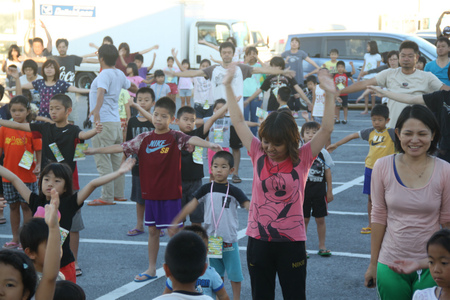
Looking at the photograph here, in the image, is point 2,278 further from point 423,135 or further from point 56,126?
point 56,126

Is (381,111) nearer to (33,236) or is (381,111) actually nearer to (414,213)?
(414,213)

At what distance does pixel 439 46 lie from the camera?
32.8 feet

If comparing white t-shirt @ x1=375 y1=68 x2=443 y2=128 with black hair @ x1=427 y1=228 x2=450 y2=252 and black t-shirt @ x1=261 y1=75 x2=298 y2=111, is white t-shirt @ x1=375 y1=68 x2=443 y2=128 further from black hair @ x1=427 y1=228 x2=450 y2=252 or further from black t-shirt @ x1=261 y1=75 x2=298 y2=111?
black hair @ x1=427 y1=228 x2=450 y2=252

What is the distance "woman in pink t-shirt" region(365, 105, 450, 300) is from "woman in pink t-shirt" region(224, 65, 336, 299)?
447mm

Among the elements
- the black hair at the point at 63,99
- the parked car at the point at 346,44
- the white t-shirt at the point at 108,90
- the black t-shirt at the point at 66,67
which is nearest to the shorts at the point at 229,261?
the black hair at the point at 63,99

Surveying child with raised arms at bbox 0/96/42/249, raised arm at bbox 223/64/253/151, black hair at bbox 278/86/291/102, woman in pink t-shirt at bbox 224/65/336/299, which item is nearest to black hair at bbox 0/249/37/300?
woman in pink t-shirt at bbox 224/65/336/299

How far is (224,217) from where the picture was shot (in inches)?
219

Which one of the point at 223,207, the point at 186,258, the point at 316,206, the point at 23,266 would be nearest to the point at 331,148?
the point at 316,206

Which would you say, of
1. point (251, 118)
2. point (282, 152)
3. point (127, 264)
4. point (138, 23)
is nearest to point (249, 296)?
point (127, 264)

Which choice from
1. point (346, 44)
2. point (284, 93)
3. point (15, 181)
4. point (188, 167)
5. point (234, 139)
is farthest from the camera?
point (346, 44)

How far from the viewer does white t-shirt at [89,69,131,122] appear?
934 cm

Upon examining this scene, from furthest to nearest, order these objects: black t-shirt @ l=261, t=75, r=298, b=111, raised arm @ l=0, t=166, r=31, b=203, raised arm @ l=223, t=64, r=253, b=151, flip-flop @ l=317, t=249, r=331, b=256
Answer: black t-shirt @ l=261, t=75, r=298, b=111 → flip-flop @ l=317, t=249, r=331, b=256 → raised arm @ l=0, t=166, r=31, b=203 → raised arm @ l=223, t=64, r=253, b=151

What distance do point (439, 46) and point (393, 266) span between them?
703 cm

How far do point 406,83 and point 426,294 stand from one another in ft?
15.8
